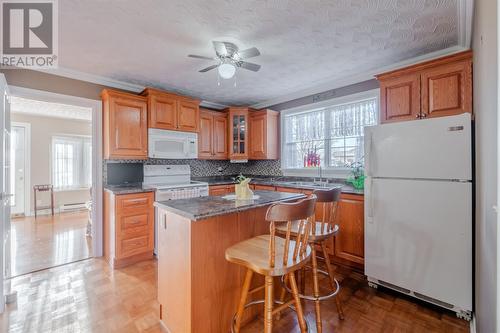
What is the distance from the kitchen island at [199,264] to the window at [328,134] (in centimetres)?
214

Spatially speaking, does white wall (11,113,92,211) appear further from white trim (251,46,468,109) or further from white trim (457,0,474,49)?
white trim (457,0,474,49)

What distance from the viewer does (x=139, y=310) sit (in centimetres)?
199

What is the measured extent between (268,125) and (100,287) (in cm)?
332

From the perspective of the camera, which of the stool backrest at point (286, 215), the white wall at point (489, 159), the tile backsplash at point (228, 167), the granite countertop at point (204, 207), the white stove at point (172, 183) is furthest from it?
the tile backsplash at point (228, 167)

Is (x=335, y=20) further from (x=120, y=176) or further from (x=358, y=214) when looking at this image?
(x=120, y=176)

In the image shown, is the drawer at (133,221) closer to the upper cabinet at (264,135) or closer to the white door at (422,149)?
the upper cabinet at (264,135)

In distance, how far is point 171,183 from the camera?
12.3ft

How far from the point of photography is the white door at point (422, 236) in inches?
71.5

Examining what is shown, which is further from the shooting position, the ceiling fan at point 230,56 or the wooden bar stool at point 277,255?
the ceiling fan at point 230,56

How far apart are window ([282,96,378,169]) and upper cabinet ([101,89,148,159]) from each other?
2.42 meters

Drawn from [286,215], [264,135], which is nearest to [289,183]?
[264,135]

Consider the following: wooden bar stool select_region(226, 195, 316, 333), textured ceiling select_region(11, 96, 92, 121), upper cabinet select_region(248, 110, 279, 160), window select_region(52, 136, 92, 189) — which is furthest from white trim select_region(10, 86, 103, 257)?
window select_region(52, 136, 92, 189)

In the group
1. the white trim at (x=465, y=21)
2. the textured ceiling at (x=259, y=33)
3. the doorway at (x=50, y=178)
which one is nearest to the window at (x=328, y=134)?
the textured ceiling at (x=259, y=33)

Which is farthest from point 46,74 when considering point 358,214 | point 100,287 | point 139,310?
point 358,214
